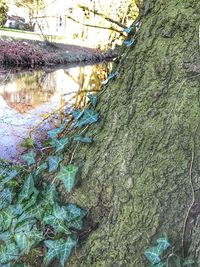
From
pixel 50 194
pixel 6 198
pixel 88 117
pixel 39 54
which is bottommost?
pixel 39 54

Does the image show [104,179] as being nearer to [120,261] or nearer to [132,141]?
[132,141]

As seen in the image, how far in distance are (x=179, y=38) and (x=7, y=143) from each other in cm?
426

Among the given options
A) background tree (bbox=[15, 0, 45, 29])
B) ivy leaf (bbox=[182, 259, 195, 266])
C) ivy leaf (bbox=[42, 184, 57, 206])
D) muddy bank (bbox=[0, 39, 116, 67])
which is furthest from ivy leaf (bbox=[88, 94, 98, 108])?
background tree (bbox=[15, 0, 45, 29])

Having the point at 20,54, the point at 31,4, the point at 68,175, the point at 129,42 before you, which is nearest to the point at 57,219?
the point at 68,175

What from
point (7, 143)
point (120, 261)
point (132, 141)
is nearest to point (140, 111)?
point (132, 141)

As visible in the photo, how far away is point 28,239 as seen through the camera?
1.53 metres

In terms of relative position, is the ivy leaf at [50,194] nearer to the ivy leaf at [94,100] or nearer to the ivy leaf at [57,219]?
the ivy leaf at [57,219]

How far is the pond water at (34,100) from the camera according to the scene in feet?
Answer: 13.5

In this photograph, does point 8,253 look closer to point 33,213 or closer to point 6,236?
point 6,236

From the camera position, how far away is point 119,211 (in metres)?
1.48

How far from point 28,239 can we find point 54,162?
357 mm

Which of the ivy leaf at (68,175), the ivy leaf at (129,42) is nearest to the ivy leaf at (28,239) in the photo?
the ivy leaf at (68,175)

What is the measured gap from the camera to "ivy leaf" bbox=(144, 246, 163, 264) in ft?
4.43

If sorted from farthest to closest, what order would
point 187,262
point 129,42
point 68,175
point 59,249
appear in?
point 129,42
point 68,175
point 59,249
point 187,262
